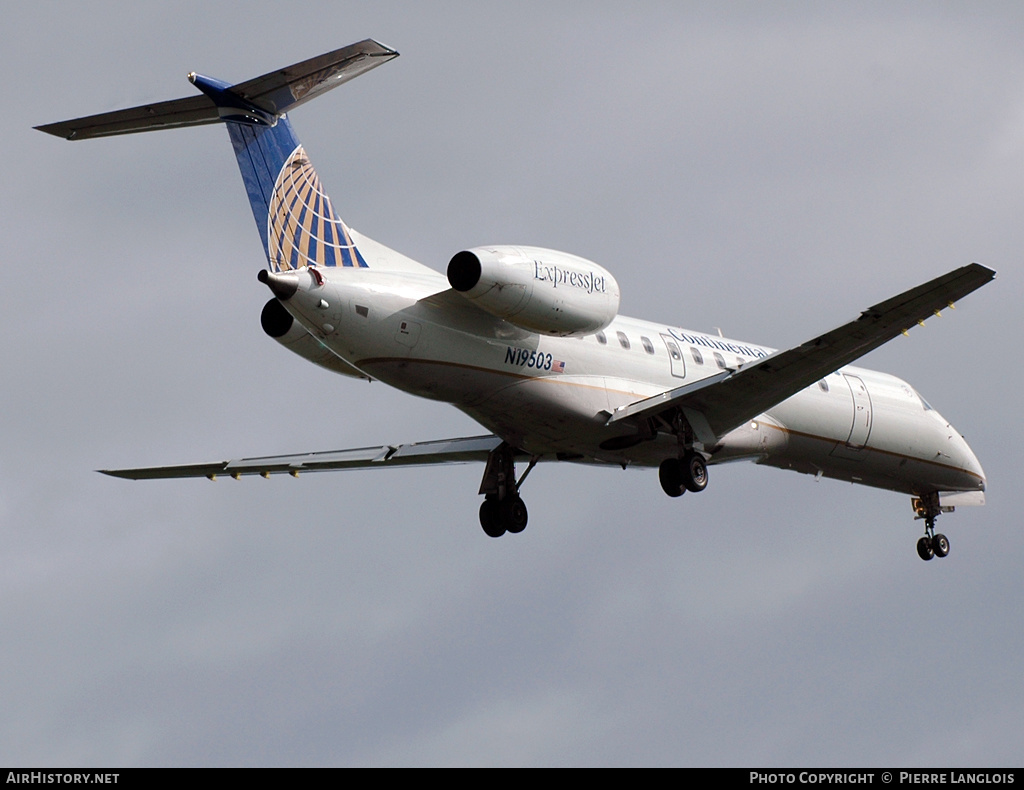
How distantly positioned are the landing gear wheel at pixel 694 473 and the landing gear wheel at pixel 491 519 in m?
3.53

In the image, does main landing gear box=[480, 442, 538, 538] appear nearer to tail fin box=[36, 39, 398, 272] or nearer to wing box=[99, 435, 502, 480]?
wing box=[99, 435, 502, 480]

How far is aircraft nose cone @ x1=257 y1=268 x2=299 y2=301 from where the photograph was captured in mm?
21938

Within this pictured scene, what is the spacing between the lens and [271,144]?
77.6 ft

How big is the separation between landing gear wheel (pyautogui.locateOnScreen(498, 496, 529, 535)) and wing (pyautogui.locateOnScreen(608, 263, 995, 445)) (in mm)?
2759

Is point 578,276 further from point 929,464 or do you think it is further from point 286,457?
point 929,464

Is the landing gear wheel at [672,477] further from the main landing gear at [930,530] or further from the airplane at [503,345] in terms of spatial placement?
the main landing gear at [930,530]

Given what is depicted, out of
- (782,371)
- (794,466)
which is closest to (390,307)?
(782,371)

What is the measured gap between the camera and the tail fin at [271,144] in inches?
904

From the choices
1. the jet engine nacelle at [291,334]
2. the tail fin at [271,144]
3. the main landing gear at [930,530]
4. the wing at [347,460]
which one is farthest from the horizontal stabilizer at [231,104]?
the main landing gear at [930,530]

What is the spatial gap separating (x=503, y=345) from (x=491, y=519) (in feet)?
14.3

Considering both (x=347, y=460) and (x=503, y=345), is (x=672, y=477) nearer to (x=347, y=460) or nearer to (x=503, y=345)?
(x=503, y=345)

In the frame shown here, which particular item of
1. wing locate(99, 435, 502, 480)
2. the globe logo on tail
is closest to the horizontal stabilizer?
the globe logo on tail

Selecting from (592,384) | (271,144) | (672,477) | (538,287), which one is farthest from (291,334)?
(672,477)

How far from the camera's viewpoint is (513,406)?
82.6 ft
